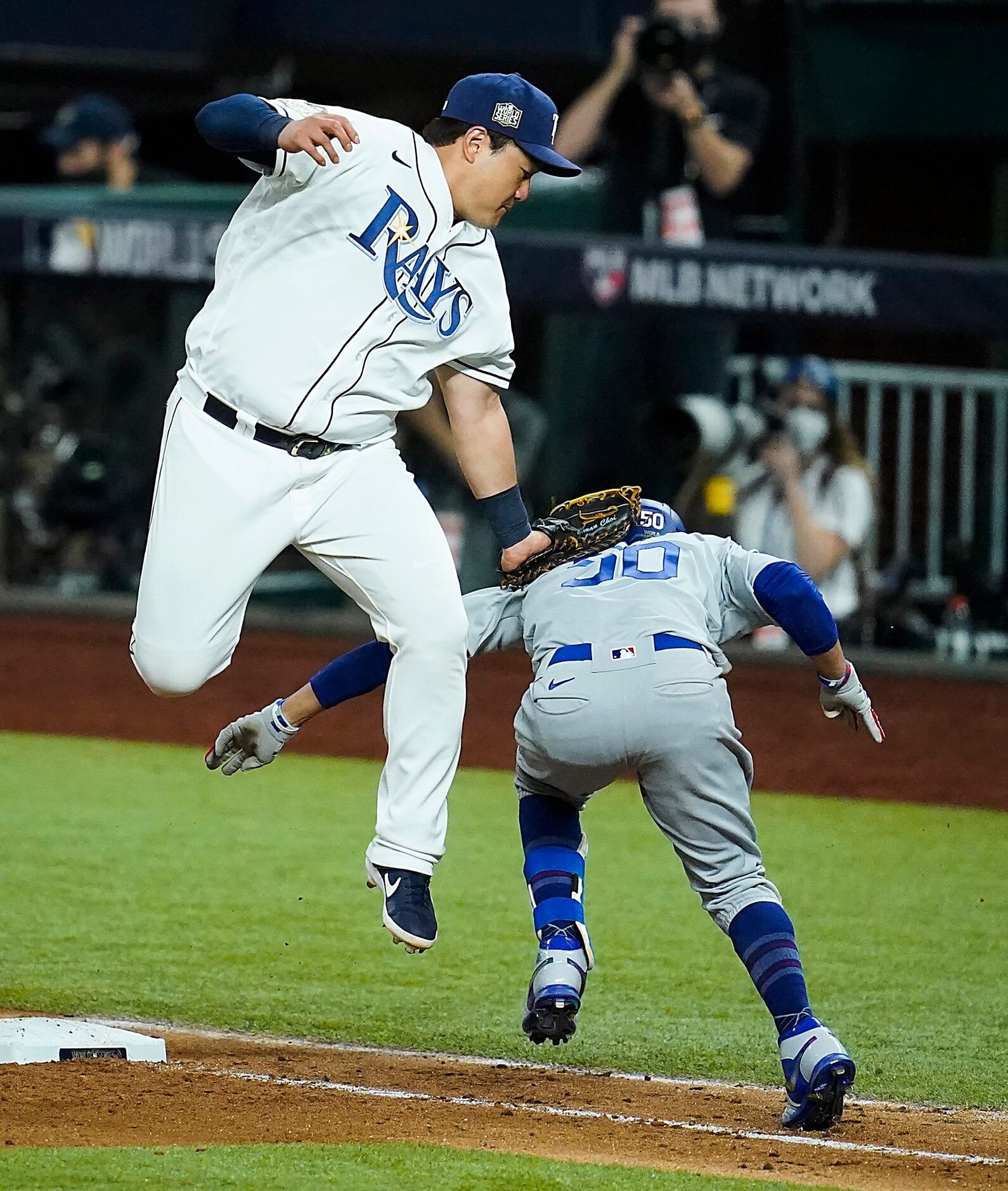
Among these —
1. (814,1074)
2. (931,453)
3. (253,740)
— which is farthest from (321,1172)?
(931,453)

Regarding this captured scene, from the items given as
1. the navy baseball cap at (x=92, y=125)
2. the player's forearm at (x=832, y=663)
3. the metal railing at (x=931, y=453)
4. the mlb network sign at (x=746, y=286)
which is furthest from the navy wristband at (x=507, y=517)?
the navy baseball cap at (x=92, y=125)

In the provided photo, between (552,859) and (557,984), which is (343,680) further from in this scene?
(557,984)

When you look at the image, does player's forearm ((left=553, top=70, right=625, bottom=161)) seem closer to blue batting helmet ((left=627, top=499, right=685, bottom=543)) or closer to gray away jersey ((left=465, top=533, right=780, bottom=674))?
blue batting helmet ((left=627, top=499, right=685, bottom=543))

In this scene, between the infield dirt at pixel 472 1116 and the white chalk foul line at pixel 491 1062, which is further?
the white chalk foul line at pixel 491 1062

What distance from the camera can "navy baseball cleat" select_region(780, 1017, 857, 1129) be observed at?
3916mm

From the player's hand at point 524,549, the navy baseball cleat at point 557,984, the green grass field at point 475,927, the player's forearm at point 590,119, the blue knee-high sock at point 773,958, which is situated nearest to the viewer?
the blue knee-high sock at point 773,958

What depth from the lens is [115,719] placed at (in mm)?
9781

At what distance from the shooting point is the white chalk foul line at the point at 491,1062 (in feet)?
14.2

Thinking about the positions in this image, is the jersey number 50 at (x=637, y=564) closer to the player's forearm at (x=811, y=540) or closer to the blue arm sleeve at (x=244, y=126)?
the blue arm sleeve at (x=244, y=126)

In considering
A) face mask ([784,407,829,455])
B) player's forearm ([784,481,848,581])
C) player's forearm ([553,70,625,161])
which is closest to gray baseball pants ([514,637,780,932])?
player's forearm ([784,481,848,581])

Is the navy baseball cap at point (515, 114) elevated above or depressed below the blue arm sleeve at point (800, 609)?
above

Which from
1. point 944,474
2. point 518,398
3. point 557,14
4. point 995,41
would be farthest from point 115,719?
point 995,41

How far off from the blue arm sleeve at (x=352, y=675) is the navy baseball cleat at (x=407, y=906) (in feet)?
1.19

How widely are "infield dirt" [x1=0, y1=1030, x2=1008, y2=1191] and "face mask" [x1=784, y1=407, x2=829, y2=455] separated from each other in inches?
188
